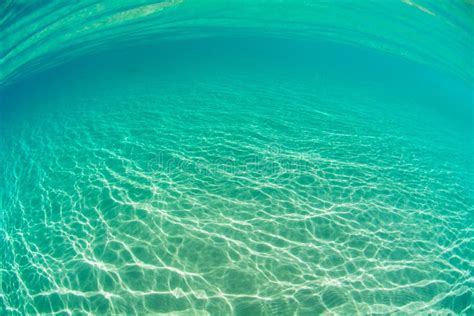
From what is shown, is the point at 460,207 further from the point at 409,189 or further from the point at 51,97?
the point at 51,97

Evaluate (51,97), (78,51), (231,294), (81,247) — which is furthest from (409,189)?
(78,51)

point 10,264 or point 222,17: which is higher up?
point 222,17

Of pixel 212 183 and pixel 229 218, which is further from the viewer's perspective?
A: pixel 212 183

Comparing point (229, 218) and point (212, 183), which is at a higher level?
point (212, 183)

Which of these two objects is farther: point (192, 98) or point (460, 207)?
point (192, 98)
